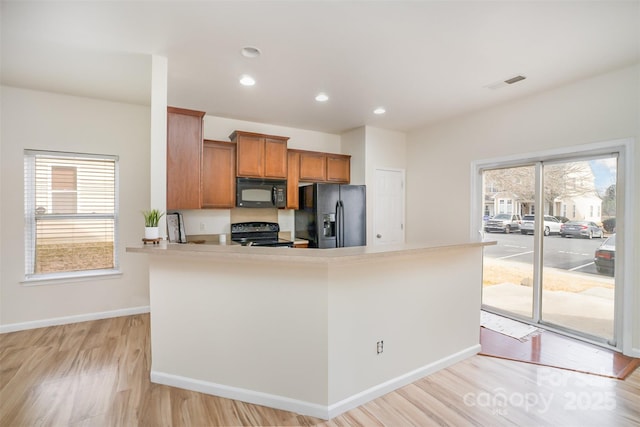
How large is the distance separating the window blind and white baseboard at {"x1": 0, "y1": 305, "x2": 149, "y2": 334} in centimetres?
55

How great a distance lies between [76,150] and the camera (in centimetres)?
362

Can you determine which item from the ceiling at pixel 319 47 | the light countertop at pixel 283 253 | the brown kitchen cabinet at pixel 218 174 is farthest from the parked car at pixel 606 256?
the brown kitchen cabinet at pixel 218 174

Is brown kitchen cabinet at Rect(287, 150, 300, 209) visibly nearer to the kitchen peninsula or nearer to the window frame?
the window frame

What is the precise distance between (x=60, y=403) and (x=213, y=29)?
296cm

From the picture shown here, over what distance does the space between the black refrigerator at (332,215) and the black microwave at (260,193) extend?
1.32ft

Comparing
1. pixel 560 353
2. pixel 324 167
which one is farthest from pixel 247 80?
pixel 560 353

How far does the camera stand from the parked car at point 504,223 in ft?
12.3

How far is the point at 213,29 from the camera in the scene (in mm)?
2195

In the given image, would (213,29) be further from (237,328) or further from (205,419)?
(205,419)

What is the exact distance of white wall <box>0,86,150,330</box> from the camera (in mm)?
3340

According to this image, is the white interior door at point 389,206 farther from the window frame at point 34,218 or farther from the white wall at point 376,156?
the window frame at point 34,218

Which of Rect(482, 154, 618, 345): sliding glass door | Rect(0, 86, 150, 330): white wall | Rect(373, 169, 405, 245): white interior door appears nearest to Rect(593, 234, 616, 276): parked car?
Rect(482, 154, 618, 345): sliding glass door

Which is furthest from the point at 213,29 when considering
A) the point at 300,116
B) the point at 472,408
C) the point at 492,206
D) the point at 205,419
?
the point at 492,206

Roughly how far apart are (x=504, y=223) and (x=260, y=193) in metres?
3.40
